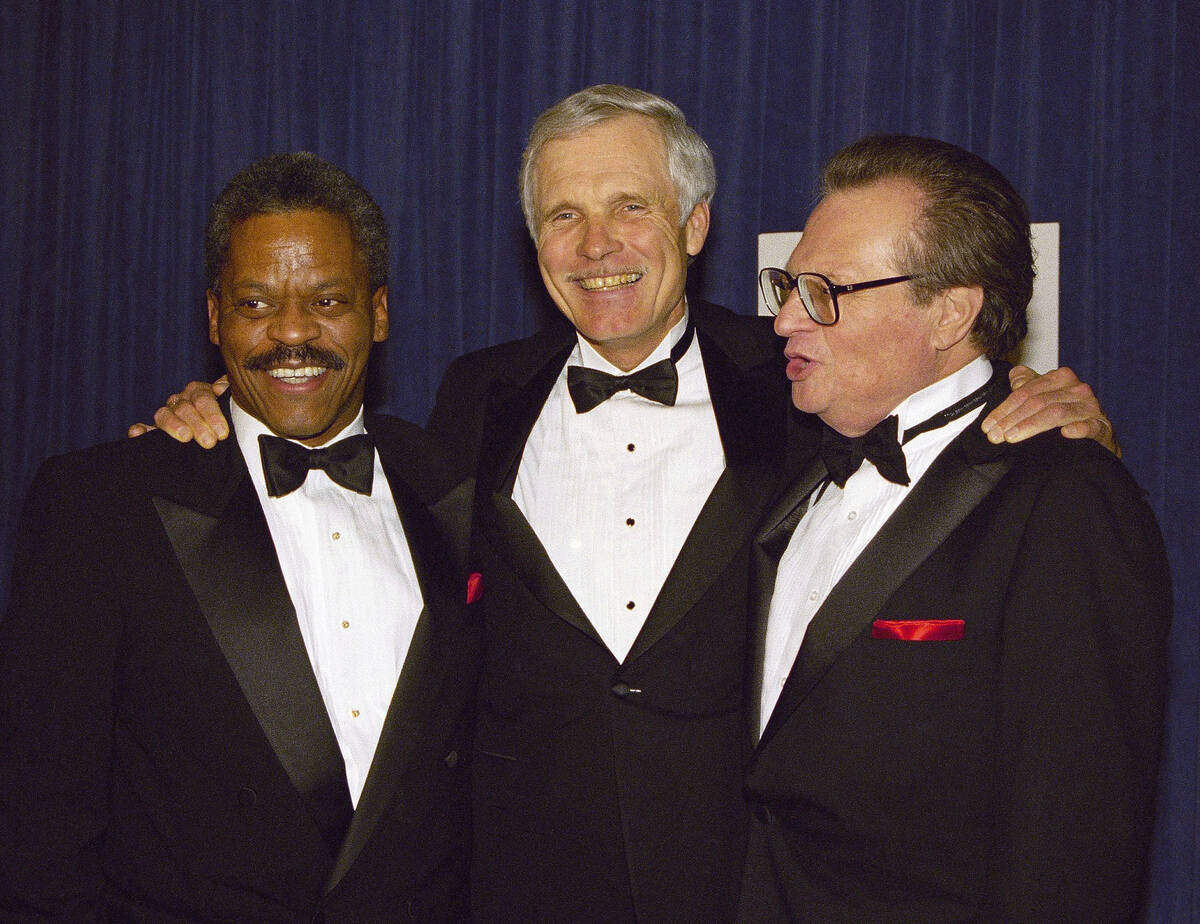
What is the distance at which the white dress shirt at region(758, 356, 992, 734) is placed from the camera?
1.87m

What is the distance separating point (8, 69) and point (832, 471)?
3.85m

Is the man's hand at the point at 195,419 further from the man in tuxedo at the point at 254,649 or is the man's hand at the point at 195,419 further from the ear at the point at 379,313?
the ear at the point at 379,313

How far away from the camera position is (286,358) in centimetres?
192

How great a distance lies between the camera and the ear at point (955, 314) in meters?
1.85

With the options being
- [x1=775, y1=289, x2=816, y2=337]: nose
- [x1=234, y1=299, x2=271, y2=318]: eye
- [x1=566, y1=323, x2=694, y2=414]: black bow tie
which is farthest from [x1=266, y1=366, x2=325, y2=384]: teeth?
[x1=775, y1=289, x2=816, y2=337]: nose

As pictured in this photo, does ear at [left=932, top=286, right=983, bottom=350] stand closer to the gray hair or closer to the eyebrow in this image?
the gray hair

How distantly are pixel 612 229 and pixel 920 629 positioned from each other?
1.10m

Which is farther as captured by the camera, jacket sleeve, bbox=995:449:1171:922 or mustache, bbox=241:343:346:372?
mustache, bbox=241:343:346:372

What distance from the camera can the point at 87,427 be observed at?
167 inches

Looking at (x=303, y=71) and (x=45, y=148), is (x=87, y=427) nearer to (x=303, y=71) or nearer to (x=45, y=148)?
(x=45, y=148)

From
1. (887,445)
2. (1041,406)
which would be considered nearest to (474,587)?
(887,445)

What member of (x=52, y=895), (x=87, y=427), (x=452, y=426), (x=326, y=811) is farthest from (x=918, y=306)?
(x=87, y=427)

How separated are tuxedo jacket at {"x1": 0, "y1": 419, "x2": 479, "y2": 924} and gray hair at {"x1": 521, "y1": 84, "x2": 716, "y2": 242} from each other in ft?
3.44

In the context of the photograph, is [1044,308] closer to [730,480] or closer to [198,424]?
[730,480]
